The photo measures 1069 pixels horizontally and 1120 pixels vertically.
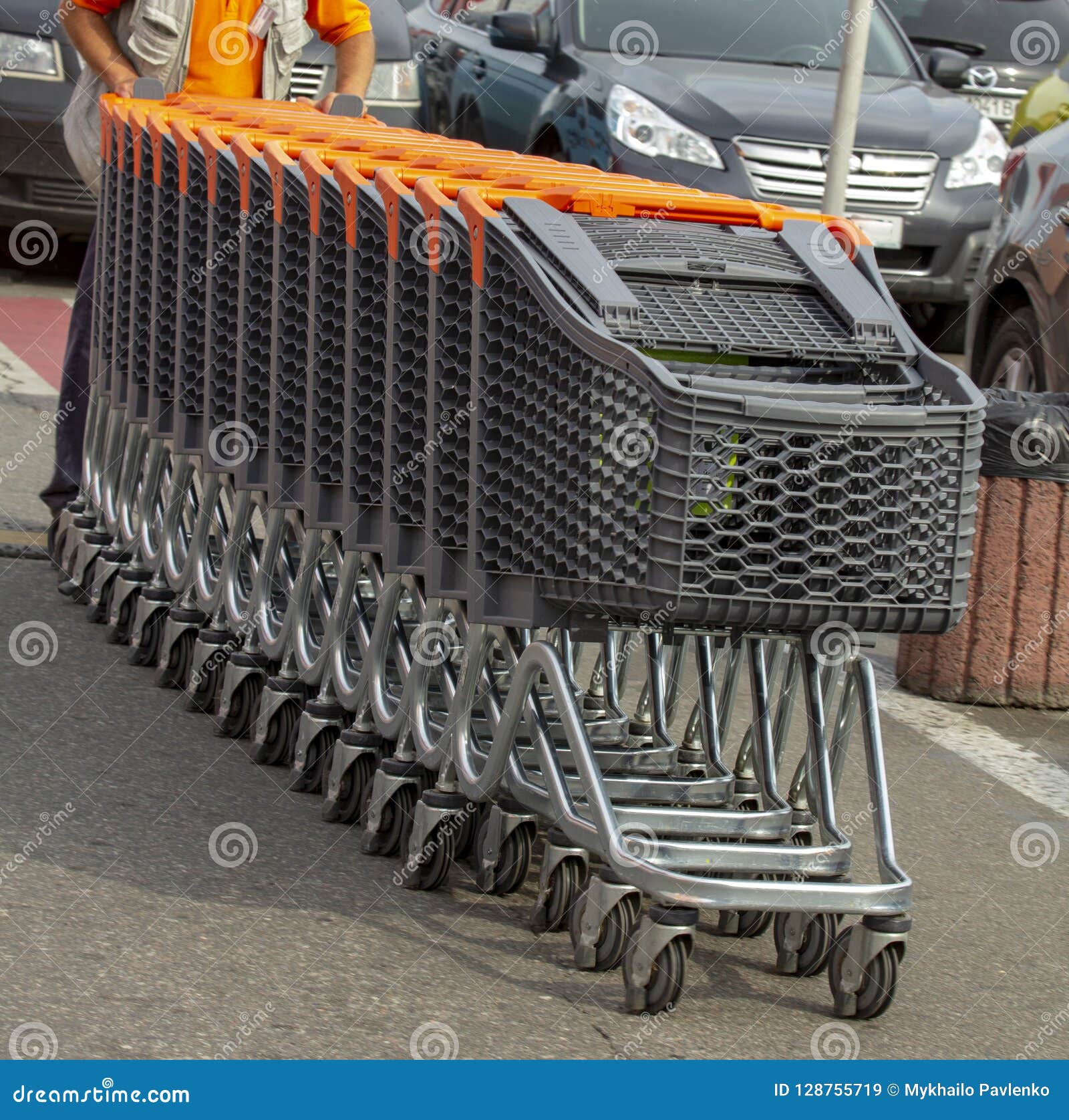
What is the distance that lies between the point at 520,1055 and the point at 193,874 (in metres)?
1.05

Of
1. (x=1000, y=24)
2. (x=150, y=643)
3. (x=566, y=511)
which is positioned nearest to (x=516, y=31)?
(x=150, y=643)

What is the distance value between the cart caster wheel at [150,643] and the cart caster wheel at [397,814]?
1669 mm

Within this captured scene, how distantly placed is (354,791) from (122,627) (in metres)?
1.71

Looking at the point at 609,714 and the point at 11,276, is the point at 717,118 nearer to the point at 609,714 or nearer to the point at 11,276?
the point at 11,276

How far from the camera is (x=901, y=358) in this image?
4254 mm

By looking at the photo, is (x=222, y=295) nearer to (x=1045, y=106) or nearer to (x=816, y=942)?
(x=816, y=942)

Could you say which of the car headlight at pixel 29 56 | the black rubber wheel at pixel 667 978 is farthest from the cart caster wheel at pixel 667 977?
the car headlight at pixel 29 56

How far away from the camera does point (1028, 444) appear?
6367mm

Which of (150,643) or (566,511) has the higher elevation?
(566,511)

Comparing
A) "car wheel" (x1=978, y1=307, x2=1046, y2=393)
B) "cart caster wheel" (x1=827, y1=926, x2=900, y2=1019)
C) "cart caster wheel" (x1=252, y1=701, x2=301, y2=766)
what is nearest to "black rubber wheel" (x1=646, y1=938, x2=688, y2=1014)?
"cart caster wheel" (x1=827, y1=926, x2=900, y2=1019)

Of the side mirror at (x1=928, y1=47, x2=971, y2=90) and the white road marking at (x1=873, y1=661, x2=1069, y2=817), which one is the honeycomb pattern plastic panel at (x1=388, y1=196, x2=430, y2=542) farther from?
the side mirror at (x1=928, y1=47, x2=971, y2=90)

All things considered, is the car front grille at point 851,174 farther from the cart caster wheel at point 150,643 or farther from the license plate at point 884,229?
the cart caster wheel at point 150,643

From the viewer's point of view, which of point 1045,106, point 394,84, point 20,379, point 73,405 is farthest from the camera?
point 394,84

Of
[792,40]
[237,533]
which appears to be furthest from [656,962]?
[792,40]
